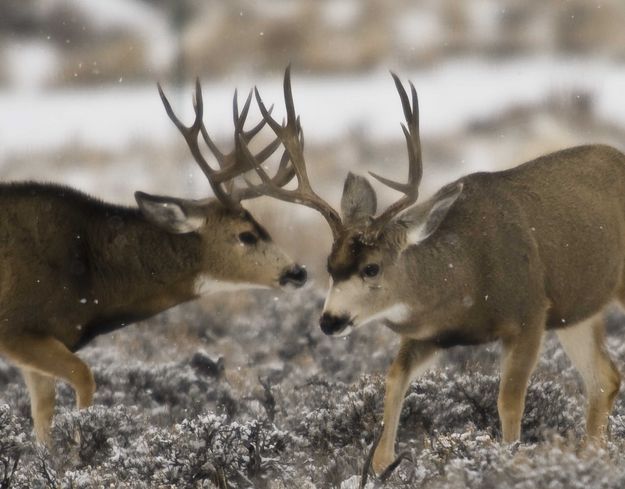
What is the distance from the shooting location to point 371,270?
8.82 metres

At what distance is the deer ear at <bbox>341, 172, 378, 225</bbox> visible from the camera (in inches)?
365

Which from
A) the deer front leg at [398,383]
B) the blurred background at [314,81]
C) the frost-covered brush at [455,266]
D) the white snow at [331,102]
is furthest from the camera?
the white snow at [331,102]

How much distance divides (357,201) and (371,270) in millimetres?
624

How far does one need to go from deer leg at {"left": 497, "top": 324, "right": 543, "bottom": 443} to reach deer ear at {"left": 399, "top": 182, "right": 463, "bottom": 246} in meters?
0.71

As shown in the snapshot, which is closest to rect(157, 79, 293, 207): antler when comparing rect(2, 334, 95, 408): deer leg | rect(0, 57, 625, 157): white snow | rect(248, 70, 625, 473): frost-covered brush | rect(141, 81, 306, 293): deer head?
rect(141, 81, 306, 293): deer head

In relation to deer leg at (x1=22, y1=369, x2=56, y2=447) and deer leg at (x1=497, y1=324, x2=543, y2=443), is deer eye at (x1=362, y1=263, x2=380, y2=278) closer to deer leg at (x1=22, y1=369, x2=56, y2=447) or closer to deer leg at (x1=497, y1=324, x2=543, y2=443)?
deer leg at (x1=497, y1=324, x2=543, y2=443)

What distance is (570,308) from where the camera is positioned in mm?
9484

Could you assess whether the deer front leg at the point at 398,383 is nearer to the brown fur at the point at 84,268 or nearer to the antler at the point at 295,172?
the antler at the point at 295,172

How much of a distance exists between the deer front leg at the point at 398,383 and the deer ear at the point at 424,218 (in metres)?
0.59

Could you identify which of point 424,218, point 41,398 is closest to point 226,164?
point 424,218

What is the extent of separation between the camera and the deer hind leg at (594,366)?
988 centimetres

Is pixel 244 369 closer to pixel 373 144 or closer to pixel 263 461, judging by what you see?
pixel 263 461

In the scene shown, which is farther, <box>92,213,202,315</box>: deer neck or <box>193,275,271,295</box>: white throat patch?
<box>193,275,271,295</box>: white throat patch

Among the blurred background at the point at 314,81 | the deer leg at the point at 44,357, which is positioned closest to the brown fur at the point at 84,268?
the deer leg at the point at 44,357
